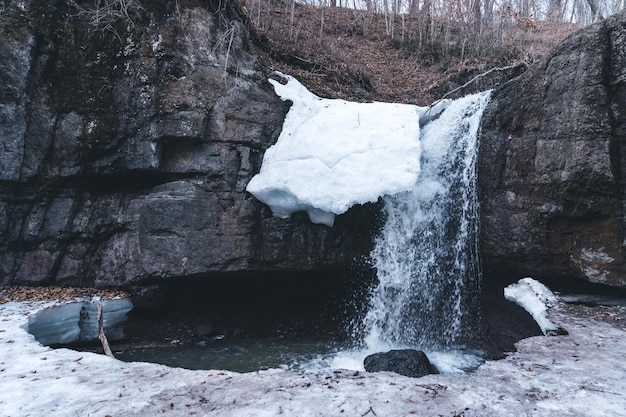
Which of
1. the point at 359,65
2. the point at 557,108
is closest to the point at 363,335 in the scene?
the point at 557,108

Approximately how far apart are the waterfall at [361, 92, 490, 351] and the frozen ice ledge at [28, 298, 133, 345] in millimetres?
4678

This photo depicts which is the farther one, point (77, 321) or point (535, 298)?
point (535, 298)

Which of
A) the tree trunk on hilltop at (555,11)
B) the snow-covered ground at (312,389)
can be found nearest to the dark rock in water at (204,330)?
the snow-covered ground at (312,389)

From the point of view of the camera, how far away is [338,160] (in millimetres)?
7547

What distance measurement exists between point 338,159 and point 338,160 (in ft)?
0.07

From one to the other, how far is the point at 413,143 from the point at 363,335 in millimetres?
3983

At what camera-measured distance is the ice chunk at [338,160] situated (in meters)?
7.12

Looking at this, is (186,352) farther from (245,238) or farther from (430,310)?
(430,310)

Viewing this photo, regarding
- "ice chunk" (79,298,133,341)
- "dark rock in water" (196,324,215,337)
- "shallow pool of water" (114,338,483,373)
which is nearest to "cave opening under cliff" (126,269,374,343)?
"dark rock in water" (196,324,215,337)

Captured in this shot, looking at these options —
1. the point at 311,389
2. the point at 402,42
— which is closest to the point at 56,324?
the point at 311,389

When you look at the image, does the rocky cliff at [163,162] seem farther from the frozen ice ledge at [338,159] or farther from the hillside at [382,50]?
the hillside at [382,50]

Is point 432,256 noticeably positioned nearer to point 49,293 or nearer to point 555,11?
point 49,293

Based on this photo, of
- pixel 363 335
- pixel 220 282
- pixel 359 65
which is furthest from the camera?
pixel 359 65

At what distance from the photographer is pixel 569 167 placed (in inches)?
256
